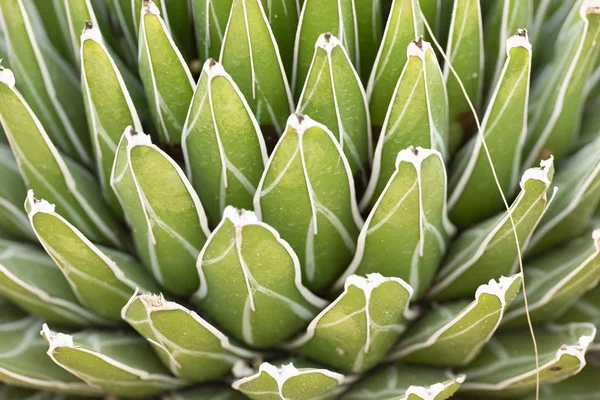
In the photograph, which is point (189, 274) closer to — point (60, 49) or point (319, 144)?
point (319, 144)

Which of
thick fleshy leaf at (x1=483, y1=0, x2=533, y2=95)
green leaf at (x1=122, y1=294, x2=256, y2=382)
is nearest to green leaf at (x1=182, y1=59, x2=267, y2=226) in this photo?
green leaf at (x1=122, y1=294, x2=256, y2=382)

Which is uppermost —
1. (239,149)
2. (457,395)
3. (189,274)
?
(239,149)

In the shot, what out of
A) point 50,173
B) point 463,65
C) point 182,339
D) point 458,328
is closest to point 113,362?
point 182,339

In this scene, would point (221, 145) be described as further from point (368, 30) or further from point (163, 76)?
point (368, 30)

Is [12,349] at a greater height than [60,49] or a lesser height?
lesser

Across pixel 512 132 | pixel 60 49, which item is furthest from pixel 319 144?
pixel 60 49

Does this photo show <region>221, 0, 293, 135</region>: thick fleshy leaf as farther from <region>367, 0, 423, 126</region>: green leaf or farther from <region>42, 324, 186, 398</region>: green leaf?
<region>42, 324, 186, 398</region>: green leaf
